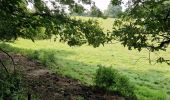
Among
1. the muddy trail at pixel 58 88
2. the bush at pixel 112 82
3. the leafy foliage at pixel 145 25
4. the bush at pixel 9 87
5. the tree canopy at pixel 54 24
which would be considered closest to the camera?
the bush at pixel 9 87

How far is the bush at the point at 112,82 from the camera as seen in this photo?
19109 millimetres

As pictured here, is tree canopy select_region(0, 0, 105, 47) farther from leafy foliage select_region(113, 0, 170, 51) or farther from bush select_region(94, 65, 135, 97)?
bush select_region(94, 65, 135, 97)

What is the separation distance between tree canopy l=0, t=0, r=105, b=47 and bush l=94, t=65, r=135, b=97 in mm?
5888

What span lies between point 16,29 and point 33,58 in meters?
17.0

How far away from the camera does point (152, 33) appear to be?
11172mm

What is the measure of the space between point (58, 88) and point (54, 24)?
Result: 563 cm

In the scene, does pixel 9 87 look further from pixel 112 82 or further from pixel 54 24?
pixel 112 82

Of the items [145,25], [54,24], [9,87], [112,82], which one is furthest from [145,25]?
[112,82]

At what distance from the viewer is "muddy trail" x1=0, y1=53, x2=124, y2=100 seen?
53.1ft

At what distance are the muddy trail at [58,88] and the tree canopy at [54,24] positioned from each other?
307cm

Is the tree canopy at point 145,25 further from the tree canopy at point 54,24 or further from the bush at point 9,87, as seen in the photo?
the bush at point 9,87

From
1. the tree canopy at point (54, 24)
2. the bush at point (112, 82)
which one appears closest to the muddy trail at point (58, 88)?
the bush at point (112, 82)

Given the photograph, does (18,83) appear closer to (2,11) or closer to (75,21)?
(2,11)

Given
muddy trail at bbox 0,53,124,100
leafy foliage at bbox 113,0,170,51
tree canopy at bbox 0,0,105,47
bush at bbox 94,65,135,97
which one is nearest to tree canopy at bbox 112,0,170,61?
leafy foliage at bbox 113,0,170,51
